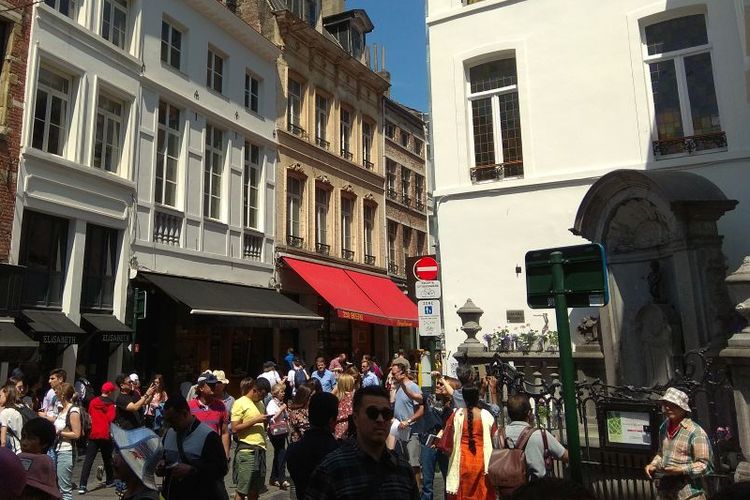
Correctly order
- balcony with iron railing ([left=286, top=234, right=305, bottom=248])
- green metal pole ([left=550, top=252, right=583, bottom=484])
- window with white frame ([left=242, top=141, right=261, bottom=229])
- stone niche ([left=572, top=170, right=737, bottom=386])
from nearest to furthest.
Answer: green metal pole ([left=550, top=252, right=583, bottom=484]), stone niche ([left=572, top=170, right=737, bottom=386]), window with white frame ([left=242, top=141, right=261, bottom=229]), balcony with iron railing ([left=286, top=234, right=305, bottom=248])

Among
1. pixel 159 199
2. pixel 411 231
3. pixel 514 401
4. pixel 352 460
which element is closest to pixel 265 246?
pixel 159 199

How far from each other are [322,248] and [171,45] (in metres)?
Answer: 9.00

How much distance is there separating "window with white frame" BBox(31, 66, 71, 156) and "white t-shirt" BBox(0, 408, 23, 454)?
783 centimetres

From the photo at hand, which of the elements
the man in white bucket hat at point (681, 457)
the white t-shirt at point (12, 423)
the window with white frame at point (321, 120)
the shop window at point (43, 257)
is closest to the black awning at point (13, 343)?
the shop window at point (43, 257)

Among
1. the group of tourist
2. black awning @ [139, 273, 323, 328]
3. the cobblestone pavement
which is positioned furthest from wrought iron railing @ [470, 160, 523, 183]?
black awning @ [139, 273, 323, 328]

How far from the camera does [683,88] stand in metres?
11.1

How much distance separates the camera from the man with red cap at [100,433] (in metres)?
8.58

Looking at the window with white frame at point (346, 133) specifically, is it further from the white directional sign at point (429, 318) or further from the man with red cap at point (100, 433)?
the white directional sign at point (429, 318)

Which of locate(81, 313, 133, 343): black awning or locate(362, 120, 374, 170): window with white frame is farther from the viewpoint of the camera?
locate(362, 120, 374, 170): window with white frame

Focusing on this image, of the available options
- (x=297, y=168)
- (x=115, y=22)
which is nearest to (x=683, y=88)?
(x=297, y=168)

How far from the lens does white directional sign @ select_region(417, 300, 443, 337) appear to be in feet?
25.9

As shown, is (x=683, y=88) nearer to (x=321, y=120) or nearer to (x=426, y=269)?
(x=426, y=269)

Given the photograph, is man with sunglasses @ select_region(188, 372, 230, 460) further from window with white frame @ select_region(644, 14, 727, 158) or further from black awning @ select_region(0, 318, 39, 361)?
window with white frame @ select_region(644, 14, 727, 158)

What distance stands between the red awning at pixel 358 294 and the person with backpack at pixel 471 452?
47.1ft
